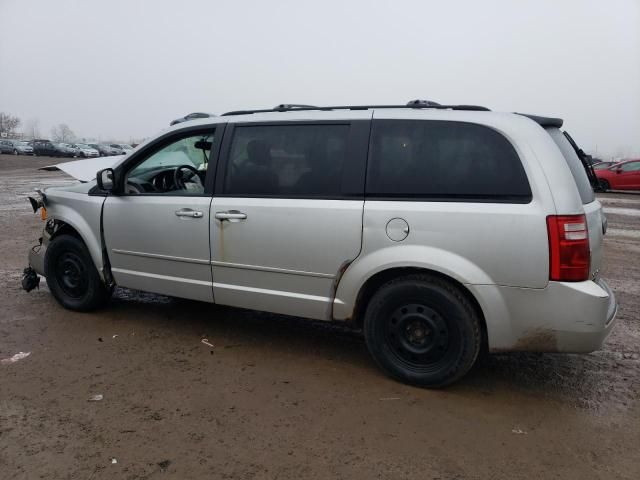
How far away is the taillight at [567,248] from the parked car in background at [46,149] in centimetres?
5144

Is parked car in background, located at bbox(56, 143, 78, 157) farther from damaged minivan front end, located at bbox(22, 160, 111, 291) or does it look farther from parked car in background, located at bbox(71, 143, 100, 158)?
damaged minivan front end, located at bbox(22, 160, 111, 291)

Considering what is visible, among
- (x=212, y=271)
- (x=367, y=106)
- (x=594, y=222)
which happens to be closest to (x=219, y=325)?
(x=212, y=271)

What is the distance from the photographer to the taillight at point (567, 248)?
2893mm

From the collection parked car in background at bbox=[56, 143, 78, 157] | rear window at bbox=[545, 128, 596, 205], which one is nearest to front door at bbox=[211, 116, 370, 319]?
rear window at bbox=[545, 128, 596, 205]

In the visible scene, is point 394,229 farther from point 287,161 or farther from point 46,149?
point 46,149

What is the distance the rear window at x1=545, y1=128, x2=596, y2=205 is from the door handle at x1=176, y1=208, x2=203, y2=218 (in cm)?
257

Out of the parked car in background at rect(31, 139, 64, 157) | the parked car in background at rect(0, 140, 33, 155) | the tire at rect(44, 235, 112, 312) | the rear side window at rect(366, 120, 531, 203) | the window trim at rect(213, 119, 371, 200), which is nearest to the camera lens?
the rear side window at rect(366, 120, 531, 203)

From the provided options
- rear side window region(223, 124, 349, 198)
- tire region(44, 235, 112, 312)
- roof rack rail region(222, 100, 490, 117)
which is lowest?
tire region(44, 235, 112, 312)

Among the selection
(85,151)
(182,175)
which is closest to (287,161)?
(182,175)

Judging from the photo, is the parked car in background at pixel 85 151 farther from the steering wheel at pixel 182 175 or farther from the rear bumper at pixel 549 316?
the rear bumper at pixel 549 316

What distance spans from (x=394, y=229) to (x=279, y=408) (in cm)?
134

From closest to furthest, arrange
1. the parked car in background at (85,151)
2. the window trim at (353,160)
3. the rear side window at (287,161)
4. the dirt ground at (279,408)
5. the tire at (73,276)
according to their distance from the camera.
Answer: the dirt ground at (279,408) → the window trim at (353,160) → the rear side window at (287,161) → the tire at (73,276) → the parked car in background at (85,151)

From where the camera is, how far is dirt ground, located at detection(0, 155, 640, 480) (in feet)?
8.37

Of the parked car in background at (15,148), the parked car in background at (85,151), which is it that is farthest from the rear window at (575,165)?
the parked car in background at (15,148)
